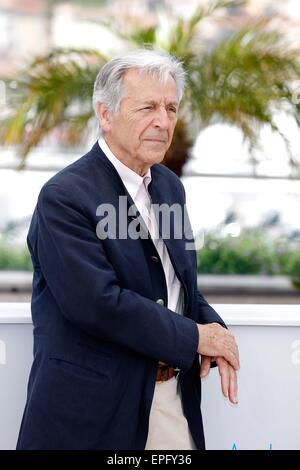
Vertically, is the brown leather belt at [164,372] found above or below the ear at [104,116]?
below

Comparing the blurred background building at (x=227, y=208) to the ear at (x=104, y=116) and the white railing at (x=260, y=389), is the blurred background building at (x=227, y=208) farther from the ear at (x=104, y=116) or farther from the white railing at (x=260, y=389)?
the ear at (x=104, y=116)

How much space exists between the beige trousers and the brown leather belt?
0.02 meters

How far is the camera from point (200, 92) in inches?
238

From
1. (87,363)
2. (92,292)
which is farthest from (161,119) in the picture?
(87,363)

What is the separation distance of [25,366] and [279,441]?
755mm

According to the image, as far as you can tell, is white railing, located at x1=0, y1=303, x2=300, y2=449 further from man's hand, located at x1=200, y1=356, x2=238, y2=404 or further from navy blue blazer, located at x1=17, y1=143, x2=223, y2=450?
navy blue blazer, located at x1=17, y1=143, x2=223, y2=450

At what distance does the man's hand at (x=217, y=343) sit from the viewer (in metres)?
1.75

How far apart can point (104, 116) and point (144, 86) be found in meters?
0.14

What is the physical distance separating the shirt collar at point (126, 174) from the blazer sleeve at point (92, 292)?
20 centimetres

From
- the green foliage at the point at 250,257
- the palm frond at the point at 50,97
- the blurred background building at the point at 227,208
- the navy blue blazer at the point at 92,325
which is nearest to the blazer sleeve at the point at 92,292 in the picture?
the navy blue blazer at the point at 92,325

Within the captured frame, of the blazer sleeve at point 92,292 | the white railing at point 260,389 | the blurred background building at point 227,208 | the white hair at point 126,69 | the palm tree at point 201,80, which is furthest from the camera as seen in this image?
the blurred background building at point 227,208
